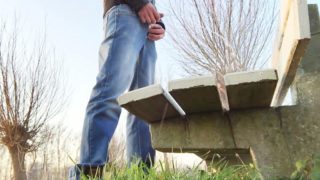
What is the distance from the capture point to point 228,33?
15.4 ft

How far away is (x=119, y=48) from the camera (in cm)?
143

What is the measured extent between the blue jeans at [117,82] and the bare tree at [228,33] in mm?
2895

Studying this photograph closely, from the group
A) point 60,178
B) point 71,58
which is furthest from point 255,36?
point 71,58

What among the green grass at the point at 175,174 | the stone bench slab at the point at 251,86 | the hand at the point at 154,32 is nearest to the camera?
the stone bench slab at the point at 251,86

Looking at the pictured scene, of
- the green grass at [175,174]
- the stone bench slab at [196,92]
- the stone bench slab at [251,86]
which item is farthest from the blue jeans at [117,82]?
the stone bench slab at [251,86]

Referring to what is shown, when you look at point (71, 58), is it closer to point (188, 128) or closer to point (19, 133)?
point (19, 133)

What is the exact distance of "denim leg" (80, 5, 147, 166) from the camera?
1288mm

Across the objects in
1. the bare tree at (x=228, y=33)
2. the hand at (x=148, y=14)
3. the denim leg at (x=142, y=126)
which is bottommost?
the denim leg at (x=142, y=126)

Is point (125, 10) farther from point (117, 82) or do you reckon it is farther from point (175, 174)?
point (175, 174)

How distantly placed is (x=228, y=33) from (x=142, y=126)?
3328mm

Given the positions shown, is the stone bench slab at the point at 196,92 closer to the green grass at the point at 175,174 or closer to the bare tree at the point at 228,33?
the green grass at the point at 175,174

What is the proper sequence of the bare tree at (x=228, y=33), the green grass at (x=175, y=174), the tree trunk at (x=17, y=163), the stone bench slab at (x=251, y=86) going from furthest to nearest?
1. the tree trunk at (x=17, y=163)
2. the bare tree at (x=228, y=33)
3. the green grass at (x=175, y=174)
4. the stone bench slab at (x=251, y=86)

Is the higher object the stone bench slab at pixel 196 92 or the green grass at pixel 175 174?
the stone bench slab at pixel 196 92

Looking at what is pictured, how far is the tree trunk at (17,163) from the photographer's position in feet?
19.2
